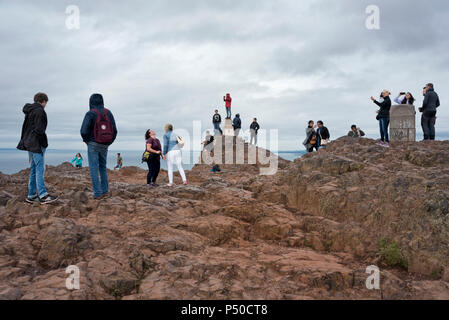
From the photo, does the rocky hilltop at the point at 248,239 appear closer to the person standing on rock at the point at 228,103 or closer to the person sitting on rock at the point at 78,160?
the person sitting on rock at the point at 78,160

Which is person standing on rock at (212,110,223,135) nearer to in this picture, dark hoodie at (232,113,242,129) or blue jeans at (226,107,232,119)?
dark hoodie at (232,113,242,129)

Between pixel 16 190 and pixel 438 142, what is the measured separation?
56.8 ft

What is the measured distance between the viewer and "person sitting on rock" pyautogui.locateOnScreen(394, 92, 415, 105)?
1583 cm

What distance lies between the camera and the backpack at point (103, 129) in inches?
293

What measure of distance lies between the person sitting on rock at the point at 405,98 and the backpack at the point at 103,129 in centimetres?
1533

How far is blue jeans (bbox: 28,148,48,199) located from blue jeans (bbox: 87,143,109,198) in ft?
3.52

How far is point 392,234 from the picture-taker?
6.73 m

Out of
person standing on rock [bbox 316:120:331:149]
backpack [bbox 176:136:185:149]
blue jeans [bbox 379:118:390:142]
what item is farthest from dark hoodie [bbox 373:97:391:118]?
backpack [bbox 176:136:185:149]

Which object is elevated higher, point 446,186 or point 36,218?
point 446,186

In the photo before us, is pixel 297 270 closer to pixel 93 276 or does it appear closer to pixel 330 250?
pixel 330 250

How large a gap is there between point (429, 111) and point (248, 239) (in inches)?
477

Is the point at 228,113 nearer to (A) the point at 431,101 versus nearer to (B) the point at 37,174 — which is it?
(A) the point at 431,101

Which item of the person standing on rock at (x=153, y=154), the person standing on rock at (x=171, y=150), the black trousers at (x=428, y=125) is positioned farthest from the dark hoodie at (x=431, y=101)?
the person standing on rock at (x=153, y=154)
